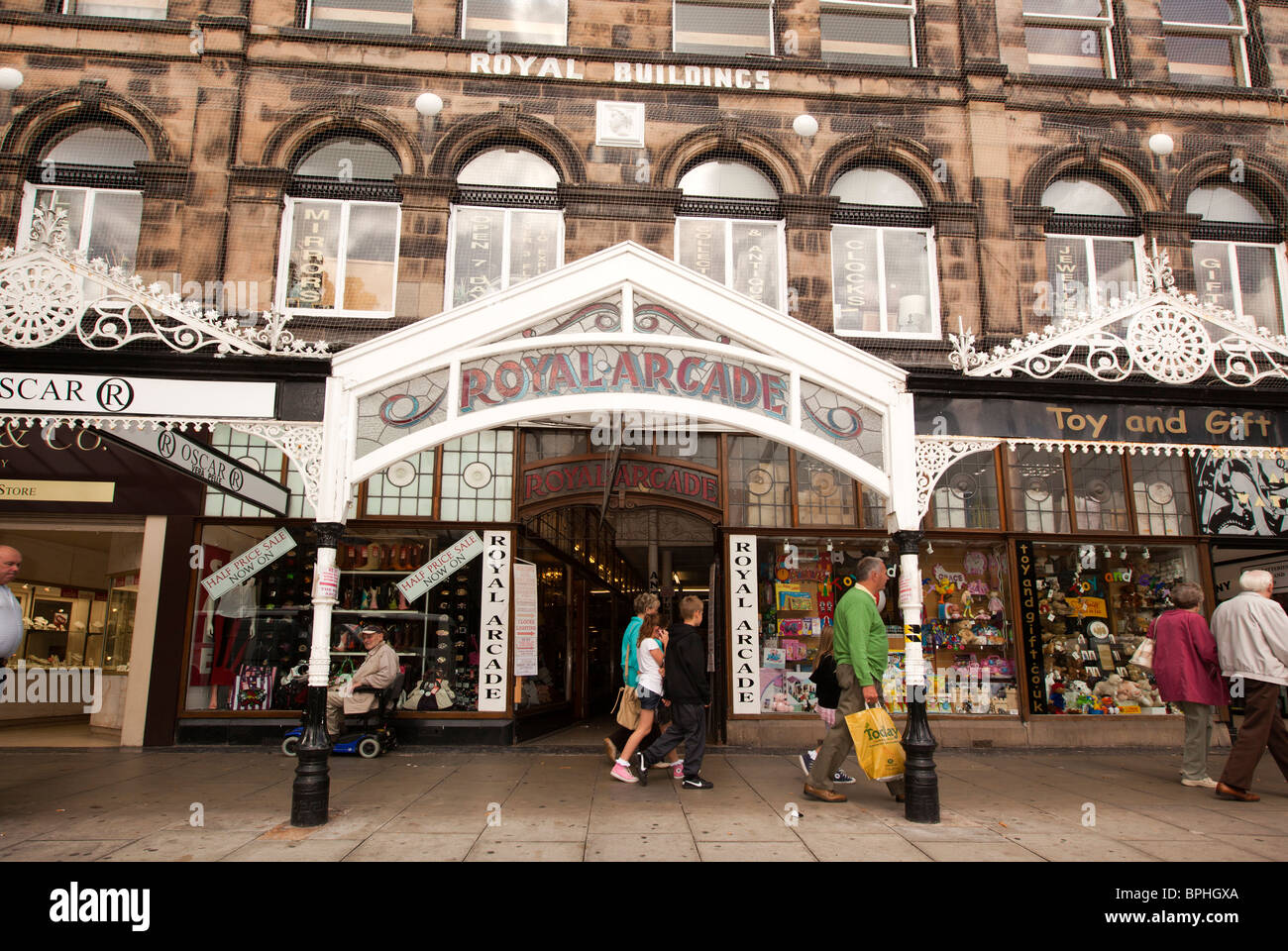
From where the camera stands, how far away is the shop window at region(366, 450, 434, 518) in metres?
10.5

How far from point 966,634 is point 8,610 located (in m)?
10.3

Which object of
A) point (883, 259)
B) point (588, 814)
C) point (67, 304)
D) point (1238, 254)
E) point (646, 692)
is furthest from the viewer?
point (1238, 254)

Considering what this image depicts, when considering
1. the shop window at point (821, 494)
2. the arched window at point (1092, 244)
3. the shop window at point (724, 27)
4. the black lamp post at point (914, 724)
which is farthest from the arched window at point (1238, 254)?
the black lamp post at point (914, 724)

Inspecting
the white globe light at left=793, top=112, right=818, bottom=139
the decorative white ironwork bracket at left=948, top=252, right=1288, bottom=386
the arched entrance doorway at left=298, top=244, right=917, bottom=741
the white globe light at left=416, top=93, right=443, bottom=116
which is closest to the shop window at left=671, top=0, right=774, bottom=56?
the white globe light at left=793, top=112, right=818, bottom=139

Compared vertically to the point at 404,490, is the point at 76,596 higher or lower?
lower

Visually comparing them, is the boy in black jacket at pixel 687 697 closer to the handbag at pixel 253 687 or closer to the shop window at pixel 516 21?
the handbag at pixel 253 687

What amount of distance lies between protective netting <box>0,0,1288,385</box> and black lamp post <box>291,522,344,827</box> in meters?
4.34

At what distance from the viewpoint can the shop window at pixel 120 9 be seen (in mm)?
11508

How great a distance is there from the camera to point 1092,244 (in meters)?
11.9

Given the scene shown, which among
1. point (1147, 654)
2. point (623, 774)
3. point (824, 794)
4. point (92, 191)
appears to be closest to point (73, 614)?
point (92, 191)

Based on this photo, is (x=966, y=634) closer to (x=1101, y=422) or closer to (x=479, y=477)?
(x=1101, y=422)

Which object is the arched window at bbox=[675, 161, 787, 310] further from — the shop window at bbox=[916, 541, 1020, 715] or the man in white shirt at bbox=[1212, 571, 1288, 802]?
the man in white shirt at bbox=[1212, 571, 1288, 802]

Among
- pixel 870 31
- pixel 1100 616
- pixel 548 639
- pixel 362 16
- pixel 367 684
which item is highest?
pixel 870 31

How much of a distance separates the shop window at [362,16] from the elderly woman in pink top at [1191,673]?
1229 cm
